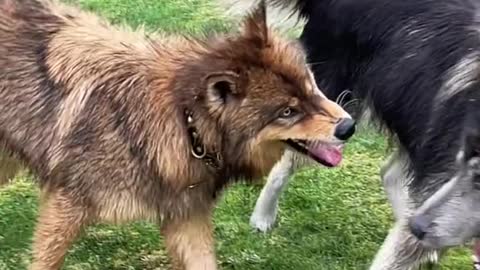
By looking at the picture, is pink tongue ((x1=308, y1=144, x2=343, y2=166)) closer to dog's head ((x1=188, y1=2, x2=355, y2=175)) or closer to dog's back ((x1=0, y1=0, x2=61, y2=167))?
dog's head ((x1=188, y1=2, x2=355, y2=175))

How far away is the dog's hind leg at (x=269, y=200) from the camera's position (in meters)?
5.07

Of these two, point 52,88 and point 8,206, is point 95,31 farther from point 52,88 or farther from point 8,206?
point 8,206

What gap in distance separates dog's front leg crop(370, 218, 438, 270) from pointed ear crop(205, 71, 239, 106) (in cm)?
122

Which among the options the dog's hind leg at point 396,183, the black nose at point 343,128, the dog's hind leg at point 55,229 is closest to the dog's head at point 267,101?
the black nose at point 343,128

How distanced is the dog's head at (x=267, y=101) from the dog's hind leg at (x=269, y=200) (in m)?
1.45

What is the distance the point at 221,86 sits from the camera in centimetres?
353

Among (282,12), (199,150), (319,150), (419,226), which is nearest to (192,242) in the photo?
(199,150)

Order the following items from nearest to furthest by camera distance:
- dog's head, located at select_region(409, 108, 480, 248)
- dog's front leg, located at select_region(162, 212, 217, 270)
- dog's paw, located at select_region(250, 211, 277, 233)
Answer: dog's head, located at select_region(409, 108, 480, 248)
dog's front leg, located at select_region(162, 212, 217, 270)
dog's paw, located at select_region(250, 211, 277, 233)

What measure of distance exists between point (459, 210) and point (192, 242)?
104 centimetres

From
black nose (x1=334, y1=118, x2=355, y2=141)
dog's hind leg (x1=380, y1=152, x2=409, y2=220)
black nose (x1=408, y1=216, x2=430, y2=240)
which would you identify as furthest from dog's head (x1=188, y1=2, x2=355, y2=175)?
dog's hind leg (x1=380, y1=152, x2=409, y2=220)

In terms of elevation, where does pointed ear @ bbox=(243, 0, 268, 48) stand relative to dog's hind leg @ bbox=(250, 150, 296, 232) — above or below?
above

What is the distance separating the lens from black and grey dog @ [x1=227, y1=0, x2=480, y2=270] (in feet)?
12.9

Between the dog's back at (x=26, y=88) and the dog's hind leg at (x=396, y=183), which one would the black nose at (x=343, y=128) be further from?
the dog's hind leg at (x=396, y=183)

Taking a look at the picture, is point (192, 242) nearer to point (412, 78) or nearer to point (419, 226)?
point (419, 226)
